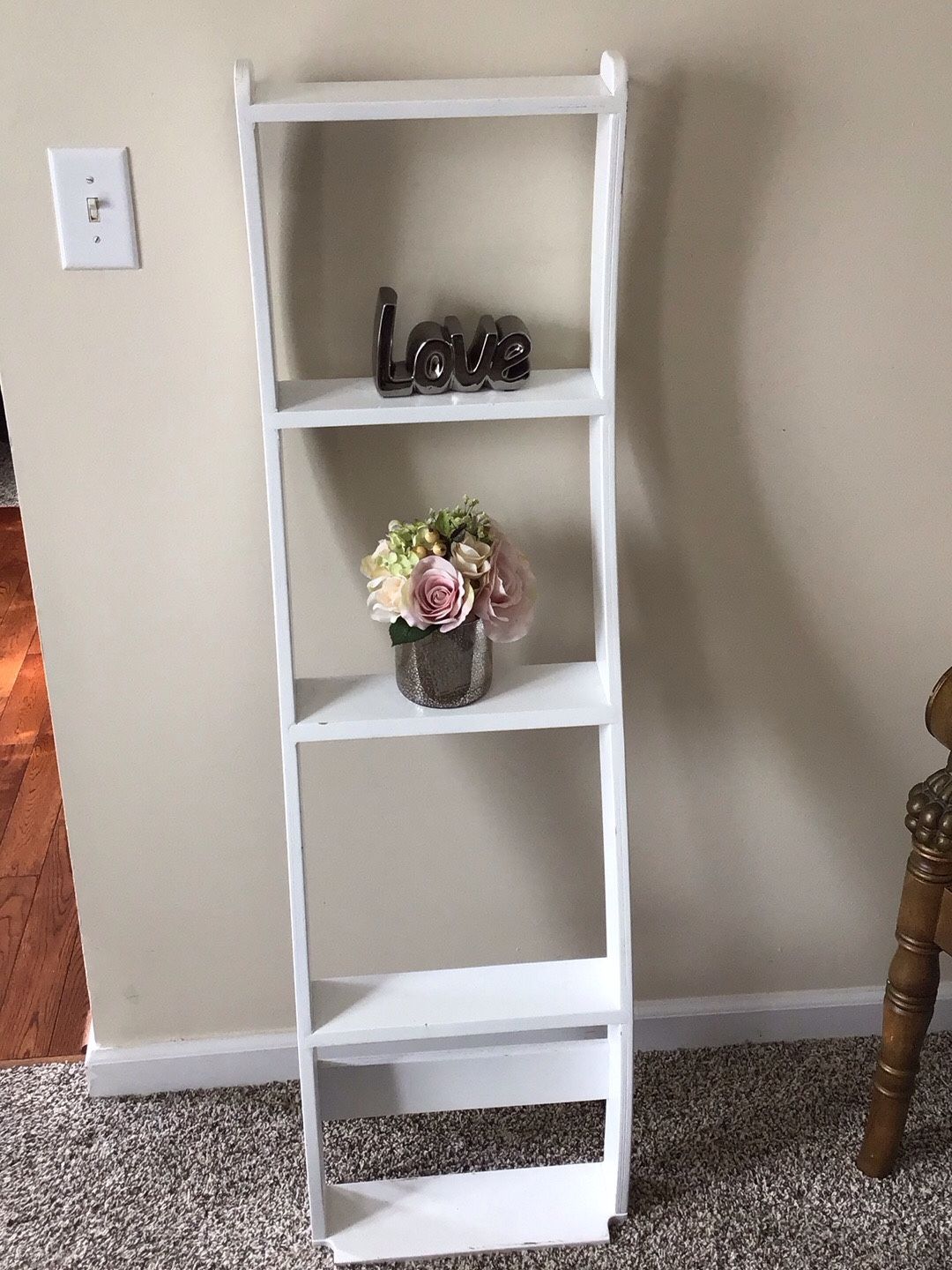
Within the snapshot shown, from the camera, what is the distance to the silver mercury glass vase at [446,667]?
126 centimetres

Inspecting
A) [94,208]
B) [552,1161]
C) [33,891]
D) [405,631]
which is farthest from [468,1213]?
[94,208]

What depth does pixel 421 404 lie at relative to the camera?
1.21m

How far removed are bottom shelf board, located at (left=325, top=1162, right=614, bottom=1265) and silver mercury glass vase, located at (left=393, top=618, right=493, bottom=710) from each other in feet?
2.00

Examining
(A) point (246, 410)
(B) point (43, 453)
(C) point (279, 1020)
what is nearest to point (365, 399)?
(A) point (246, 410)

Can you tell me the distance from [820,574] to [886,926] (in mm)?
540

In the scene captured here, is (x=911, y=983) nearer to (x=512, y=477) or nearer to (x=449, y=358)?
(x=512, y=477)

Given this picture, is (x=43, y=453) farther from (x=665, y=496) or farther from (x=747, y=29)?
(x=747, y=29)

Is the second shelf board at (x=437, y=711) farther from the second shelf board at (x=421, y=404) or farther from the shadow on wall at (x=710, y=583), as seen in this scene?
the second shelf board at (x=421, y=404)

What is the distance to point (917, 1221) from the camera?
1430 millimetres

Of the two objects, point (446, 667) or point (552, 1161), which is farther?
point (552, 1161)

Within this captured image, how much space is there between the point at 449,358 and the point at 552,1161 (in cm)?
99

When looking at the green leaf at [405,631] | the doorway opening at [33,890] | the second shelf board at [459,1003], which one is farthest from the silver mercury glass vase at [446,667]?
the doorway opening at [33,890]

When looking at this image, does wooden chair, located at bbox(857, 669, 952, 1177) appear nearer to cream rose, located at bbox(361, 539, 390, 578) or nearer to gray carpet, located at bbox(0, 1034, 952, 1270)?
gray carpet, located at bbox(0, 1034, 952, 1270)

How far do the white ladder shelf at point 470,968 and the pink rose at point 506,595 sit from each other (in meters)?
0.08
